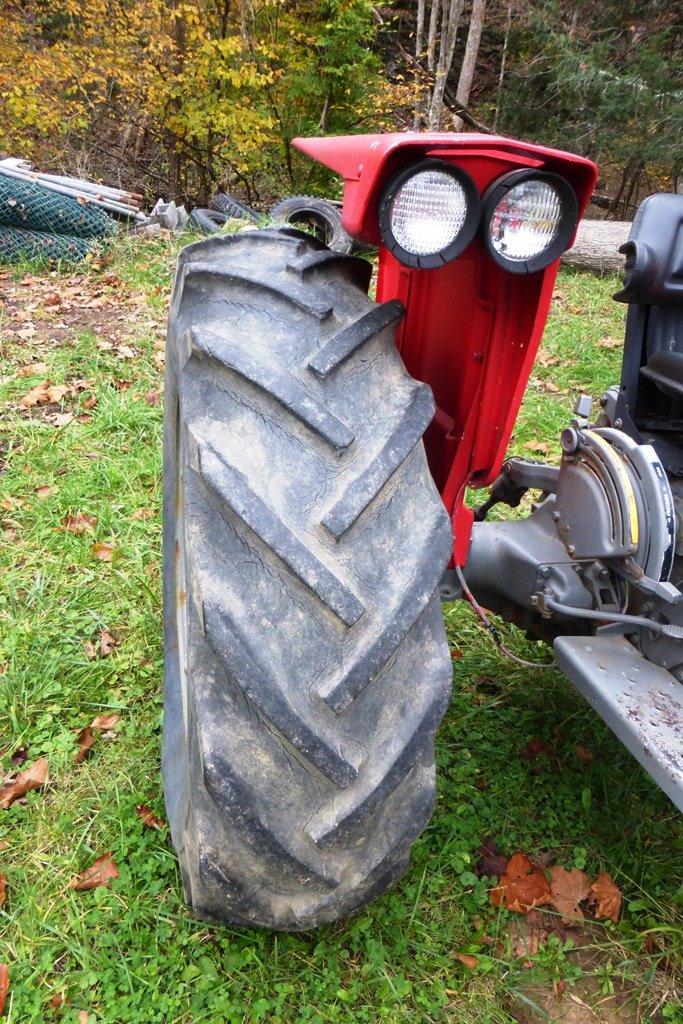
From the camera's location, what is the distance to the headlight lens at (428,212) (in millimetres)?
1108

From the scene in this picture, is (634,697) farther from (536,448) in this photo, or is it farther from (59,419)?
(59,419)

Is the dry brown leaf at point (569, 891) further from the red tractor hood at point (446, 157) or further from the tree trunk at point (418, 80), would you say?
the tree trunk at point (418, 80)

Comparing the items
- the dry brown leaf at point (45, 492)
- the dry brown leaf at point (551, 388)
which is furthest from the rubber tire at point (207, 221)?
the dry brown leaf at point (45, 492)

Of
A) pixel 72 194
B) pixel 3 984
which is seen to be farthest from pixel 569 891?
pixel 72 194

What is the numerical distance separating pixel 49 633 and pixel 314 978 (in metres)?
1.28

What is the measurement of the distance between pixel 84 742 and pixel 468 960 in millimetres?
1064

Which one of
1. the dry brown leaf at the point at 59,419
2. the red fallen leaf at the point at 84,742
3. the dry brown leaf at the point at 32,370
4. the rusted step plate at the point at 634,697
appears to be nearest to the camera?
the rusted step plate at the point at 634,697

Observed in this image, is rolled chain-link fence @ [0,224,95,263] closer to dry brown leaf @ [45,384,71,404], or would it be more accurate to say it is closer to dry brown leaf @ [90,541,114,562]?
dry brown leaf @ [45,384,71,404]

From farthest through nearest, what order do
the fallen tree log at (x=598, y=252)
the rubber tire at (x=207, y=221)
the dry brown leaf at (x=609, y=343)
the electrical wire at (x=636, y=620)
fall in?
the fallen tree log at (x=598, y=252) → the rubber tire at (x=207, y=221) → the dry brown leaf at (x=609, y=343) → the electrical wire at (x=636, y=620)

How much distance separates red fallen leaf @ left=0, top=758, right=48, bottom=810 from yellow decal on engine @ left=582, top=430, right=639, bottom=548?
147 centimetres

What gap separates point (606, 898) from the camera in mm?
1711

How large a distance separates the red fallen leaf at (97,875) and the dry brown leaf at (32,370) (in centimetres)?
269

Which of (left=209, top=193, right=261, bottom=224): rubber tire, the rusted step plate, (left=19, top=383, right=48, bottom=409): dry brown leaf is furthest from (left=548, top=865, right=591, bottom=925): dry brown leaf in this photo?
(left=209, top=193, right=261, bottom=224): rubber tire

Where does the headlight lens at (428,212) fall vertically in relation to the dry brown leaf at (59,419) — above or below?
above
